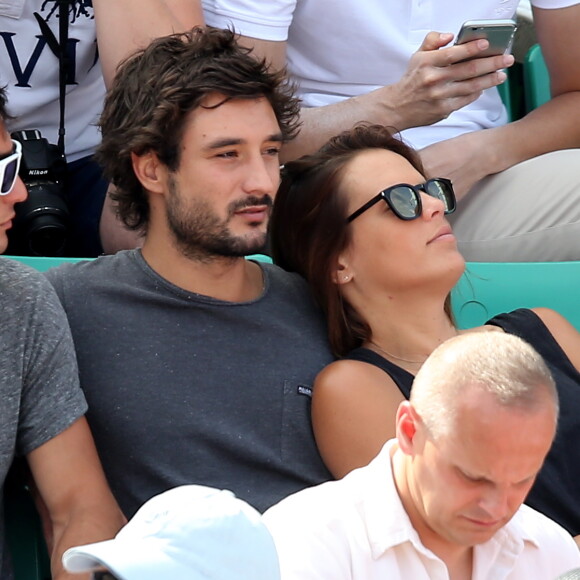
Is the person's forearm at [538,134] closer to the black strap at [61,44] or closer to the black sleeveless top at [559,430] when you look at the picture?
the black sleeveless top at [559,430]

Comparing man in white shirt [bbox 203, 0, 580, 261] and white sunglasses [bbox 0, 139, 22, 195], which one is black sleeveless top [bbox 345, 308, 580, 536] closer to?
man in white shirt [bbox 203, 0, 580, 261]

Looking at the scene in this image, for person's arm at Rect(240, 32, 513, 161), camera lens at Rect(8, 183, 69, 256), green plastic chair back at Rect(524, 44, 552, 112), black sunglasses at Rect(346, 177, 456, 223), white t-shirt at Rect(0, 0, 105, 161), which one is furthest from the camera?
green plastic chair back at Rect(524, 44, 552, 112)

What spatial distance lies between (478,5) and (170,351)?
1.27 m

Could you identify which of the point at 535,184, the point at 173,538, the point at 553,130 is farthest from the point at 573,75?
the point at 173,538

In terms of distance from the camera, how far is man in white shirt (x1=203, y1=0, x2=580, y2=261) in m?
2.54

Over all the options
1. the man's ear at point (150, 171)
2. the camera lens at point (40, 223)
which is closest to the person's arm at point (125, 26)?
the camera lens at point (40, 223)

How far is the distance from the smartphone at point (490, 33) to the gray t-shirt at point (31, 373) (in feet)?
3.51

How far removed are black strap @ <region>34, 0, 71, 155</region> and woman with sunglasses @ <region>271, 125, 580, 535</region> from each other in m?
0.58

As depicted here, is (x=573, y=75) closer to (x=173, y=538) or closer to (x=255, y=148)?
(x=255, y=148)

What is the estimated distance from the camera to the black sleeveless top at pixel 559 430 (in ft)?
6.52

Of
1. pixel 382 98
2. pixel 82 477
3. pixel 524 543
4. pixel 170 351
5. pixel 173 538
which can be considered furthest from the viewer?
pixel 382 98

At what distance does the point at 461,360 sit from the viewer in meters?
1.42

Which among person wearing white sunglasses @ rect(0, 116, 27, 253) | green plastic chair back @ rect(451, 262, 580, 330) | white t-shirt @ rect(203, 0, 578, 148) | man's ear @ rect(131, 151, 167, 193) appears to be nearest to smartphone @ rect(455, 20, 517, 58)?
white t-shirt @ rect(203, 0, 578, 148)

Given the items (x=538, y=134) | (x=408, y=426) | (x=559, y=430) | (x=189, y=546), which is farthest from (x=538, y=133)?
(x=189, y=546)
